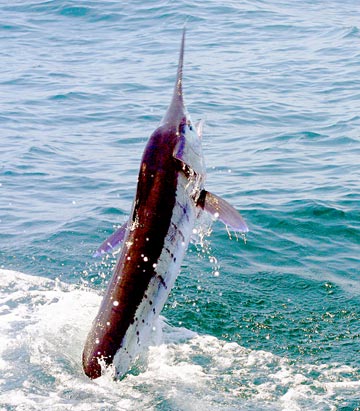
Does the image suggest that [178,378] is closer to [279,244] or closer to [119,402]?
[119,402]

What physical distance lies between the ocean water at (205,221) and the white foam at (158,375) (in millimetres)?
20

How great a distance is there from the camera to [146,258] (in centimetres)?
587

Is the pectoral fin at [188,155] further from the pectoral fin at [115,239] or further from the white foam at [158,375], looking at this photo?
the white foam at [158,375]

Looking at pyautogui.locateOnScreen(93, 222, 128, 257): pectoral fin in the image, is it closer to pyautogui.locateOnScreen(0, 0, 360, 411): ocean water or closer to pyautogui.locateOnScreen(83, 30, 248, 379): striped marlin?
pyautogui.locateOnScreen(83, 30, 248, 379): striped marlin

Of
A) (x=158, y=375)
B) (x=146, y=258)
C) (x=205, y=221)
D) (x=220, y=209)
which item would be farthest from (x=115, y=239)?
(x=205, y=221)

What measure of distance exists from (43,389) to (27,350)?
0.86 meters

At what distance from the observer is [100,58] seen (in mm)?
24984

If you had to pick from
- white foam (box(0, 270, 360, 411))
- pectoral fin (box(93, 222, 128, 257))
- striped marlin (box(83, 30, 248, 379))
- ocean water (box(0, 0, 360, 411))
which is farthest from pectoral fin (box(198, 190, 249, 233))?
ocean water (box(0, 0, 360, 411))

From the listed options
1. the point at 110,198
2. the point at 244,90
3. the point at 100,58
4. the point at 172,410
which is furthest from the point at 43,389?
the point at 100,58

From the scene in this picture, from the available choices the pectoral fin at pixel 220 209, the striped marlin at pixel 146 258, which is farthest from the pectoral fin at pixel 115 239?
the pectoral fin at pixel 220 209

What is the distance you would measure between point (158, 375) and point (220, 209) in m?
2.31

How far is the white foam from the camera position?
709 centimetres

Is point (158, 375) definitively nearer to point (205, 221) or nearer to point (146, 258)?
point (146, 258)

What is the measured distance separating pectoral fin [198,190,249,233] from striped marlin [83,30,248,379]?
0.46 ft
